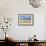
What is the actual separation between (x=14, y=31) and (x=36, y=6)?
4.07ft

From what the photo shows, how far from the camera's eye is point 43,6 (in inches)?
184

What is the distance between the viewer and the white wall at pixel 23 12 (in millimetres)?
4645

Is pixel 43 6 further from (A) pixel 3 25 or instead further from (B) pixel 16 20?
(A) pixel 3 25

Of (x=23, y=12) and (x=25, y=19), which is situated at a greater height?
(x=23, y=12)

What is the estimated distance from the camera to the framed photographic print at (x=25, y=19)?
4.68 metres

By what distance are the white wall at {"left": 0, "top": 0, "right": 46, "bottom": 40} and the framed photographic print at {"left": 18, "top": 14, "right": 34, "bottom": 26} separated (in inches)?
4.4

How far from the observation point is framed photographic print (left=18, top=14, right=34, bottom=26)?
4.68m

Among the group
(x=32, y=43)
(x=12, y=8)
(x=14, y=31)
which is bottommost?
(x=32, y=43)

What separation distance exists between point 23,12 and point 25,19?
0.27 metres

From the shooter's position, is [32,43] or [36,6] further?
[36,6]

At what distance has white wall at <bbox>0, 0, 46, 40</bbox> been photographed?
15.2 feet

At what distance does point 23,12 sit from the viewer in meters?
4.68

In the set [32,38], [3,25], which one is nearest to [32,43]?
[32,38]

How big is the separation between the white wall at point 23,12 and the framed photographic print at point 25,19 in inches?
4.4
